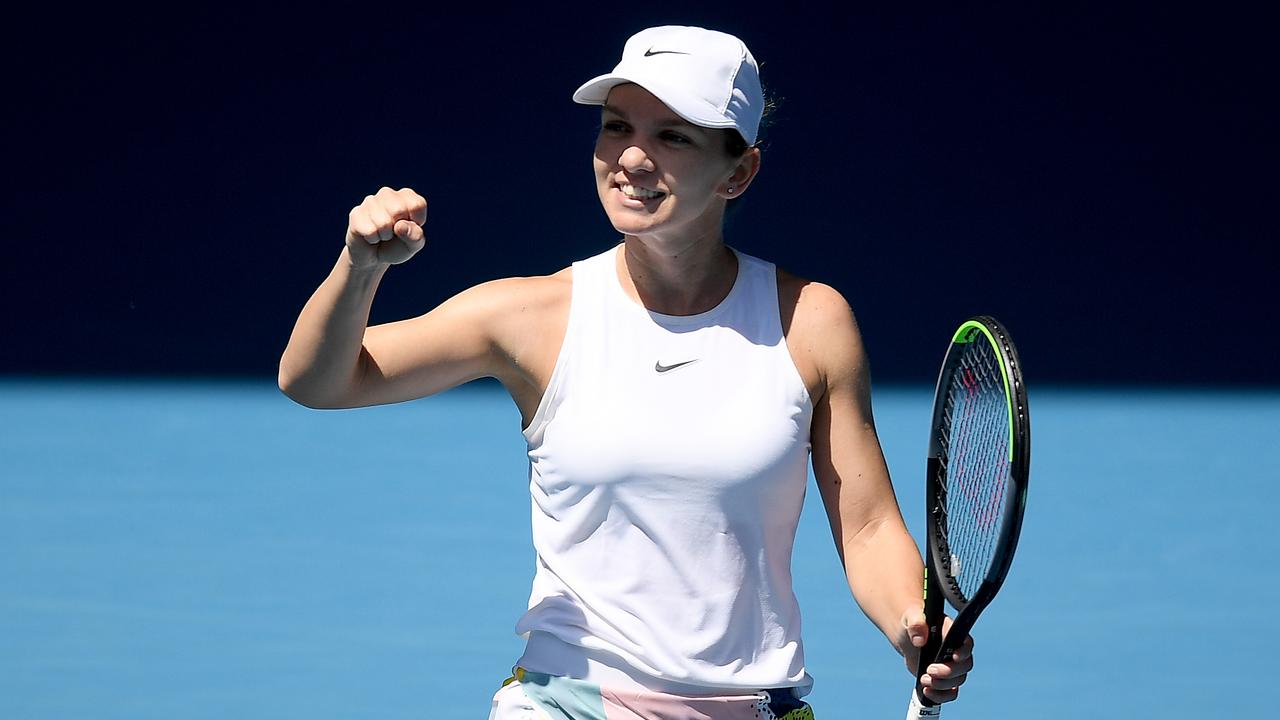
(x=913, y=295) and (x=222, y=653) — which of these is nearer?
(x=222, y=653)

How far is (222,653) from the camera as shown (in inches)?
156

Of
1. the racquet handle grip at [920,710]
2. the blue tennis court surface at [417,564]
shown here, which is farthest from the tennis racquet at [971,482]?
the blue tennis court surface at [417,564]

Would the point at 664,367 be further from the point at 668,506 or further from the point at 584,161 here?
the point at 584,161

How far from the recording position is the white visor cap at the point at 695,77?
6.81 ft

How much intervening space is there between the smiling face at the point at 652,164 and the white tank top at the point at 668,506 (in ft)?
0.48

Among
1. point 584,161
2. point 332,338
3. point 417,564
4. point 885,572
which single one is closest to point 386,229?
point 332,338

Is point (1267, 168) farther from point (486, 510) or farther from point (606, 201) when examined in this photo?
point (606, 201)

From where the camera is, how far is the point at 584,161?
7914 millimetres

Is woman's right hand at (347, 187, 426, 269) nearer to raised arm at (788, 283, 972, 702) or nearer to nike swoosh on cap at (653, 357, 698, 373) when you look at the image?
nike swoosh on cap at (653, 357, 698, 373)

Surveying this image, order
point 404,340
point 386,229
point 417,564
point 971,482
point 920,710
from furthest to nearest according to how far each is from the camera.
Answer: point 417,564 → point 971,482 → point 404,340 → point 920,710 → point 386,229

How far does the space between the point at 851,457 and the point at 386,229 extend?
617mm

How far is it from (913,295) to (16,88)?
150 inches

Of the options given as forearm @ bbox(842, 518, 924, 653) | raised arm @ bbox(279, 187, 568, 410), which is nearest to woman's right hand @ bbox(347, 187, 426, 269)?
raised arm @ bbox(279, 187, 568, 410)

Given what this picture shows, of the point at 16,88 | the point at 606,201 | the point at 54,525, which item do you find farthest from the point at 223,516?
the point at 16,88
